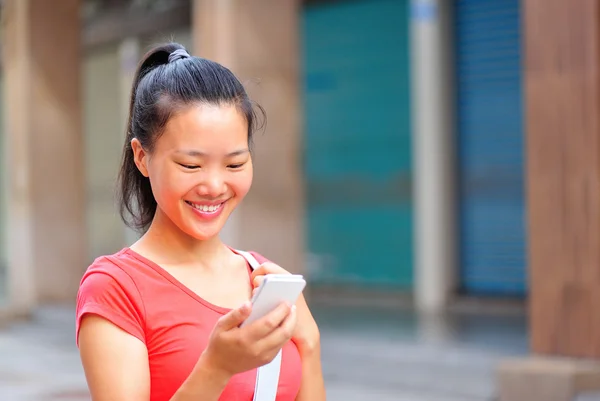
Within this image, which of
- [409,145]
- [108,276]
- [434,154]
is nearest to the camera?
[108,276]

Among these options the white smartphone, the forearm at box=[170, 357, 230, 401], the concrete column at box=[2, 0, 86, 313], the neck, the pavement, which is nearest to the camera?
the white smartphone

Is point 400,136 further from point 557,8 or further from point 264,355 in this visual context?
point 264,355

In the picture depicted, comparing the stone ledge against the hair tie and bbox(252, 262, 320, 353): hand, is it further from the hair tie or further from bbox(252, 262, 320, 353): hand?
the hair tie

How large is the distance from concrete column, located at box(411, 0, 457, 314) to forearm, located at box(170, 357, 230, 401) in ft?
36.3

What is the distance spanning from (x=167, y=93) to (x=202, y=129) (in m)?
0.12

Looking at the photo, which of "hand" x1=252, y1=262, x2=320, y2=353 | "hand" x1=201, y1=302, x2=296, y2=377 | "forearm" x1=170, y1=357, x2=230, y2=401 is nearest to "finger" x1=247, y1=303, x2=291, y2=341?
"hand" x1=201, y1=302, x2=296, y2=377

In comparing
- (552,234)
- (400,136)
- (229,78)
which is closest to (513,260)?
(400,136)

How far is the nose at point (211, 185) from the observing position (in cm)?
180

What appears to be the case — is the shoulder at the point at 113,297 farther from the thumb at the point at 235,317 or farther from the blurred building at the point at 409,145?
the blurred building at the point at 409,145

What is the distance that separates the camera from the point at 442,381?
23.7 ft

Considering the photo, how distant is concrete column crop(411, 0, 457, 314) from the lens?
1266 cm

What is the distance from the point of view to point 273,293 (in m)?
1.56

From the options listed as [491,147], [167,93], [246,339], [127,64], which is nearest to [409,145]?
[491,147]

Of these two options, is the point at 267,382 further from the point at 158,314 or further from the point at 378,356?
the point at 378,356
